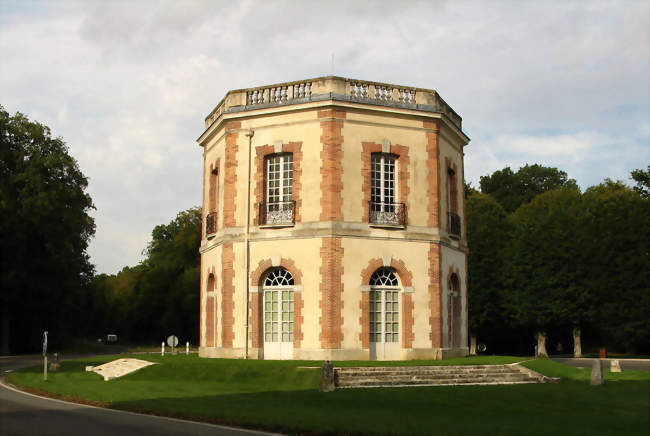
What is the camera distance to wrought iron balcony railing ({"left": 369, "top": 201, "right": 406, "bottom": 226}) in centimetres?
2744

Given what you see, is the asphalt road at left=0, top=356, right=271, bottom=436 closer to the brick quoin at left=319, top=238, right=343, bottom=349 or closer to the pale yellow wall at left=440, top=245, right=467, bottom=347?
the brick quoin at left=319, top=238, right=343, bottom=349

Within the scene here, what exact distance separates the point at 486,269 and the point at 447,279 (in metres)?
20.9

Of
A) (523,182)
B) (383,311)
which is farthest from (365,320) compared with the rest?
(523,182)

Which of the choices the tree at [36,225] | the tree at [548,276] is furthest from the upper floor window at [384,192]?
the tree at [36,225]

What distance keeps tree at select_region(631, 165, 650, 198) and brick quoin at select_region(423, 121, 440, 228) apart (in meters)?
32.4

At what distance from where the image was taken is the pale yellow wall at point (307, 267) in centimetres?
2619

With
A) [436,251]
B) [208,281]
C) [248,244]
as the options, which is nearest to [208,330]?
[208,281]

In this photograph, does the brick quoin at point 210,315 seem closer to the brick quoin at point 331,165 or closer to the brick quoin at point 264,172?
the brick quoin at point 264,172

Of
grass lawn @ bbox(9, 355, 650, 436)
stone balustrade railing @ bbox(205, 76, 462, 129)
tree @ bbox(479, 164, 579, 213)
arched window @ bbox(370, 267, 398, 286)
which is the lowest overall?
grass lawn @ bbox(9, 355, 650, 436)

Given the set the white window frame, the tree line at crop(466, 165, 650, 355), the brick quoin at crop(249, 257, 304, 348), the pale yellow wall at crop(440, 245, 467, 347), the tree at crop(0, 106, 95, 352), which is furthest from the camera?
the tree line at crop(466, 165, 650, 355)

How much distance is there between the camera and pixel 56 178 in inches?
1857

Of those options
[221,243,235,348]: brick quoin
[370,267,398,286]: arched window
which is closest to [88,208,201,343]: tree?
[221,243,235,348]: brick quoin

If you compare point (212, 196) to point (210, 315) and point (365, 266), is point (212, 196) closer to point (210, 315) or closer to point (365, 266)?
point (210, 315)

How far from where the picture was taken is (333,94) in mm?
27203
